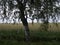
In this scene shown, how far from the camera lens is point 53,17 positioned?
25.0 meters

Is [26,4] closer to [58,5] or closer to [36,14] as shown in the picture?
[36,14]

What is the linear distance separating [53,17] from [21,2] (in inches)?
134

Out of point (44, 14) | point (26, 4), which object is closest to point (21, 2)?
point (26, 4)

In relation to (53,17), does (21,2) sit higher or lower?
higher

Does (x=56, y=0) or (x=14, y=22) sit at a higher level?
(x=56, y=0)

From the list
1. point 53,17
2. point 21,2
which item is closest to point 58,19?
point 53,17

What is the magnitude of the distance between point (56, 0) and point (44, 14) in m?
1.73

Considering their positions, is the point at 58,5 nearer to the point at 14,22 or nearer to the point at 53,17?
the point at 53,17

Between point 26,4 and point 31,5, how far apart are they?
2.16 ft

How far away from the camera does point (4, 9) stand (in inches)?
998

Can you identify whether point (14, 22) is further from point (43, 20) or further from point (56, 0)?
point (56, 0)

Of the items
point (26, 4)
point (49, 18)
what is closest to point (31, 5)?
point (26, 4)

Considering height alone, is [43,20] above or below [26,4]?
below

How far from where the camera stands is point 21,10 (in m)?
25.5
